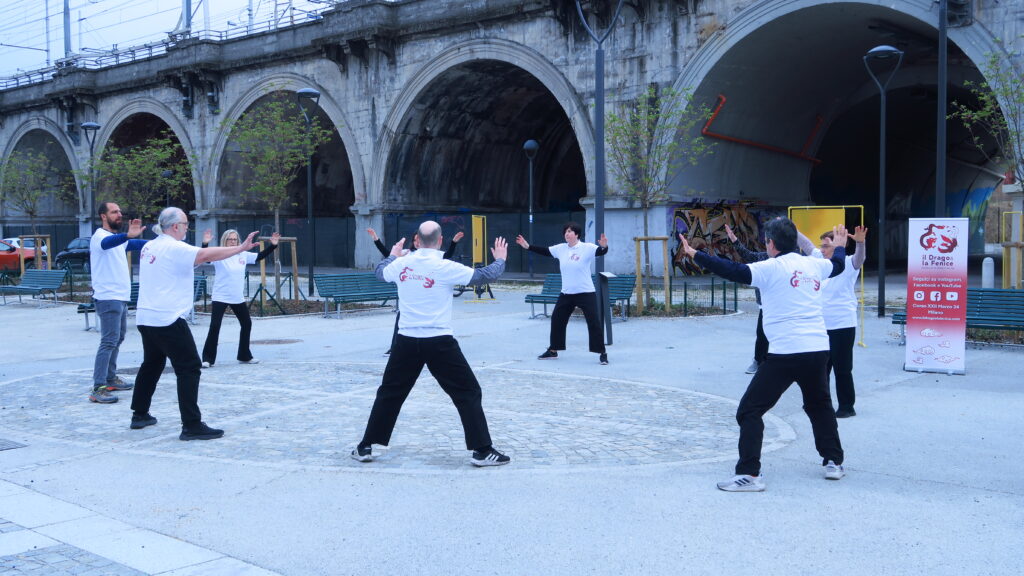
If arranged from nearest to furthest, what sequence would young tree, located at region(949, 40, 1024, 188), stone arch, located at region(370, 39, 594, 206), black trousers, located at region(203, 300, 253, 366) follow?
black trousers, located at region(203, 300, 253, 366) → young tree, located at region(949, 40, 1024, 188) → stone arch, located at region(370, 39, 594, 206)

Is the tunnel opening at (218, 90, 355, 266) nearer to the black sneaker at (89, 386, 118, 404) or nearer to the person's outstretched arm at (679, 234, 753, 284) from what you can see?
the black sneaker at (89, 386, 118, 404)

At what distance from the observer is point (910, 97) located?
109 ft

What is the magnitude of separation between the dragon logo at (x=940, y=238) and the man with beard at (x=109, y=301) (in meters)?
8.95

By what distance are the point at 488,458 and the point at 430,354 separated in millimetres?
837

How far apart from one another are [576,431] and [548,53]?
22553mm

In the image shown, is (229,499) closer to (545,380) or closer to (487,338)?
(545,380)

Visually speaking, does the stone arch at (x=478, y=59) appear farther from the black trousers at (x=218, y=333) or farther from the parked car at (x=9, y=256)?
the black trousers at (x=218, y=333)

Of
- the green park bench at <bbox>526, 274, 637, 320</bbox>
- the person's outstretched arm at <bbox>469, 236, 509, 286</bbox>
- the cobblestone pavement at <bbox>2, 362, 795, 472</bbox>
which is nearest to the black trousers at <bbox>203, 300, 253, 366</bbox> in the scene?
the cobblestone pavement at <bbox>2, 362, 795, 472</bbox>

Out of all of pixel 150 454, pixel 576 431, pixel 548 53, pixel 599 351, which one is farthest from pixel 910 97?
pixel 150 454

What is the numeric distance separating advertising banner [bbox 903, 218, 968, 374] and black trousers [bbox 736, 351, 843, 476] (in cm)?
512

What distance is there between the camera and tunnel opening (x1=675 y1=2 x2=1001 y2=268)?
81.5 feet

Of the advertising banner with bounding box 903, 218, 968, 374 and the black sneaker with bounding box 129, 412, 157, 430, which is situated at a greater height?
the advertising banner with bounding box 903, 218, 968, 374

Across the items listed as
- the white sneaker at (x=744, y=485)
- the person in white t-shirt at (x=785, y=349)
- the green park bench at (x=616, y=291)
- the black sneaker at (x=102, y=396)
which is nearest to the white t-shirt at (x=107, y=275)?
the black sneaker at (x=102, y=396)

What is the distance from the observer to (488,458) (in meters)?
6.26
